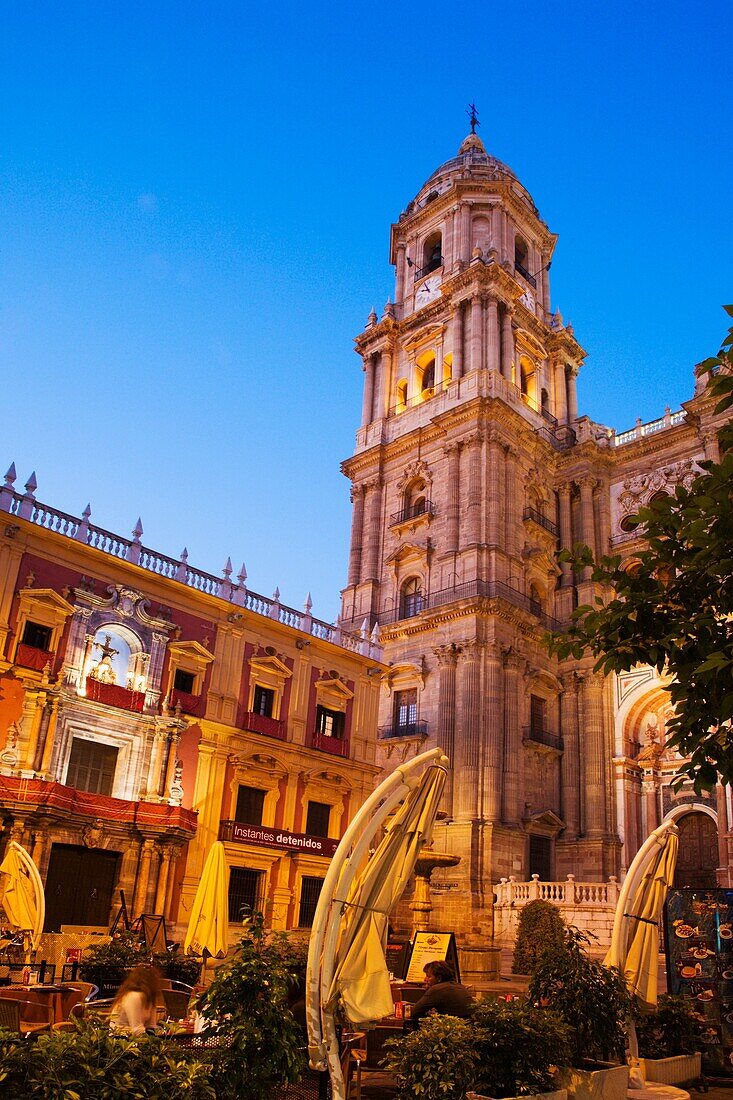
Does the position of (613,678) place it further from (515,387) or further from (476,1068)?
(476,1068)

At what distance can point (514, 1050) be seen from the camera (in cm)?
795

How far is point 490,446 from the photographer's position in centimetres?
3731

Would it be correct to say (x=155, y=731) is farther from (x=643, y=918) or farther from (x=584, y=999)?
(x=584, y=999)

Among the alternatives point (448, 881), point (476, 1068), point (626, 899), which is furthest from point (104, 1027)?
point (448, 881)

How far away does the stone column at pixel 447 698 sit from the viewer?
33.3 meters

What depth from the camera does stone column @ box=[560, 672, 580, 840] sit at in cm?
3466

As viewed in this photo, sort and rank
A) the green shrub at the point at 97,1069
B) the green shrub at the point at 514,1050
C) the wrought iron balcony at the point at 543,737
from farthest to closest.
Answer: the wrought iron balcony at the point at 543,737 → the green shrub at the point at 514,1050 → the green shrub at the point at 97,1069

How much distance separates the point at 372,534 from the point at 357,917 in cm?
3371

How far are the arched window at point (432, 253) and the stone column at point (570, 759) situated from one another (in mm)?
22758

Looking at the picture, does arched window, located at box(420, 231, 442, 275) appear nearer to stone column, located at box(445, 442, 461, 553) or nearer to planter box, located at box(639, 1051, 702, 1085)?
stone column, located at box(445, 442, 461, 553)

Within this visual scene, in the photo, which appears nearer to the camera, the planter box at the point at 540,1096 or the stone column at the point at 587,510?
the planter box at the point at 540,1096

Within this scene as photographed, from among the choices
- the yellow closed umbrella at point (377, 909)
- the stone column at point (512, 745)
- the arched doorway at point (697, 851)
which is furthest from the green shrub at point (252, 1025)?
the arched doorway at point (697, 851)

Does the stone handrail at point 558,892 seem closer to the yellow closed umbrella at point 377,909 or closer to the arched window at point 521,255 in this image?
the yellow closed umbrella at point 377,909

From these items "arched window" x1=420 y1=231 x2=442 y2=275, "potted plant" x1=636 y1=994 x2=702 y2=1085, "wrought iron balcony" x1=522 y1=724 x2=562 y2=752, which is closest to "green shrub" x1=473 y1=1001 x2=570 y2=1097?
"potted plant" x1=636 y1=994 x2=702 y2=1085
